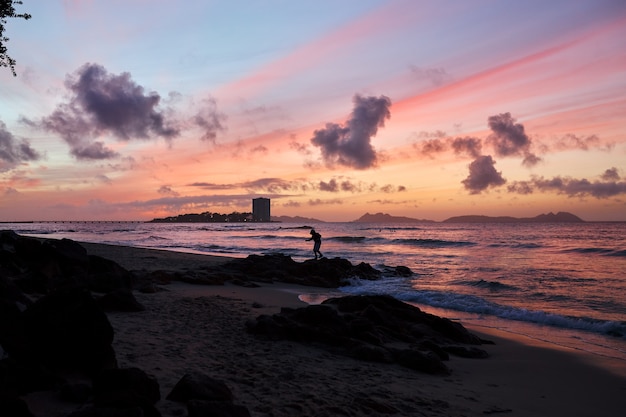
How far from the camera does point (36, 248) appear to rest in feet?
50.8

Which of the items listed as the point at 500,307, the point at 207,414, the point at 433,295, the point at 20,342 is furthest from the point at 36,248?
the point at 500,307

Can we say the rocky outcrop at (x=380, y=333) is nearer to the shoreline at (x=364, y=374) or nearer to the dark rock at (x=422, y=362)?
the dark rock at (x=422, y=362)

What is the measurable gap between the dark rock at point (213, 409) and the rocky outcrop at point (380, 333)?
14.1ft

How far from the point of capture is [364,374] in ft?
25.4

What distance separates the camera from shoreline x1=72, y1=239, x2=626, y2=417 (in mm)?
6477

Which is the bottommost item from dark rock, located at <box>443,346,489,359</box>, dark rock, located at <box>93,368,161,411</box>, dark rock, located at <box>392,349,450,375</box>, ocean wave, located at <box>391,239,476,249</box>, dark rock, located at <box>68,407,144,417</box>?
ocean wave, located at <box>391,239,476,249</box>

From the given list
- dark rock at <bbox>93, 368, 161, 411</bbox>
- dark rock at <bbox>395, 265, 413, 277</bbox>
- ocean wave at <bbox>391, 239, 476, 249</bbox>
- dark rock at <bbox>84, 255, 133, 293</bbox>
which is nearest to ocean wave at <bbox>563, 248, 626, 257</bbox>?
ocean wave at <bbox>391, 239, 476, 249</bbox>

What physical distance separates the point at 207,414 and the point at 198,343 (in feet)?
13.9

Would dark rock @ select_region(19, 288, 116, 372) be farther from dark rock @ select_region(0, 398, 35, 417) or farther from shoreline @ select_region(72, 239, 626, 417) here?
A: dark rock @ select_region(0, 398, 35, 417)

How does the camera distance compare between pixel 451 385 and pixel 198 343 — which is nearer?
pixel 451 385

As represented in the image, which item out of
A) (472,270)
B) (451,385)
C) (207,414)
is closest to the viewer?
(207,414)

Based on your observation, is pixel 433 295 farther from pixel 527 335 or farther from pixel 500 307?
pixel 527 335

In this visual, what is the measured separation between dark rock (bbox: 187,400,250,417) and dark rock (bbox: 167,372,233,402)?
473mm

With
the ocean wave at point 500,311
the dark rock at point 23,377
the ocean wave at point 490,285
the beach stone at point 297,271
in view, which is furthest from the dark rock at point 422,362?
the ocean wave at point 490,285
